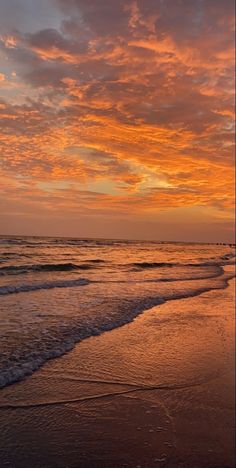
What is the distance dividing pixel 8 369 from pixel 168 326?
5.64m

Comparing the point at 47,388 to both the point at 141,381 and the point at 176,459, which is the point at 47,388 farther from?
the point at 176,459

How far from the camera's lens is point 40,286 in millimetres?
19531

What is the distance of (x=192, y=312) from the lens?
14.4m

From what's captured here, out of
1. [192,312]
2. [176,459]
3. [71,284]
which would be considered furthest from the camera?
[71,284]

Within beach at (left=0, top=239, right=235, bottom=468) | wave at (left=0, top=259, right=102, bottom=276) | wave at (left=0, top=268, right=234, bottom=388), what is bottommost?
beach at (left=0, top=239, right=235, bottom=468)

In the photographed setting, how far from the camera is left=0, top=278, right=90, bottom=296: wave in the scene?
17.6 meters

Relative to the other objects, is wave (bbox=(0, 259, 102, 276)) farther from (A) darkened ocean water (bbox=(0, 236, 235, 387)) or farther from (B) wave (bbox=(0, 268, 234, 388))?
(B) wave (bbox=(0, 268, 234, 388))

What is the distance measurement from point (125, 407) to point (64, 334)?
4.25 m

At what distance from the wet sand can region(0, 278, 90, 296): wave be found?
865cm

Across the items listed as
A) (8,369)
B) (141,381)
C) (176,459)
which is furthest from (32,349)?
(176,459)

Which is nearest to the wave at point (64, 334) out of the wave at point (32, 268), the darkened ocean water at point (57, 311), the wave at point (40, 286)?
the darkened ocean water at point (57, 311)

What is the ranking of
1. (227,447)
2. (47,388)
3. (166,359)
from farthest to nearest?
(166,359) → (47,388) → (227,447)

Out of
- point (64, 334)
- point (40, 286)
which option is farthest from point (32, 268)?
point (64, 334)

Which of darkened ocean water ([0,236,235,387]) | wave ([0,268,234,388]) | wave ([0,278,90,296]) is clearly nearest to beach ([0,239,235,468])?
wave ([0,268,234,388])
